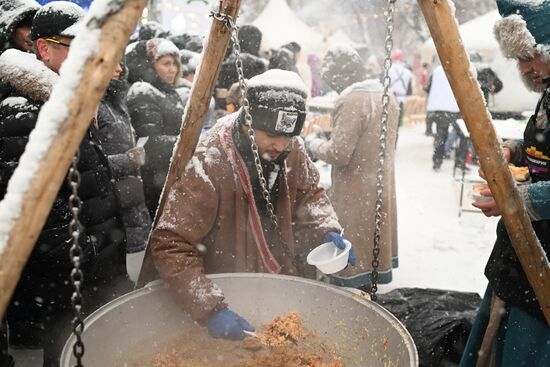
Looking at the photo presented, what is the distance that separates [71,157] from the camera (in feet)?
3.44

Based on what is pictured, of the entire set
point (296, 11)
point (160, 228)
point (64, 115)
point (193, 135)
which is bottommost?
point (160, 228)

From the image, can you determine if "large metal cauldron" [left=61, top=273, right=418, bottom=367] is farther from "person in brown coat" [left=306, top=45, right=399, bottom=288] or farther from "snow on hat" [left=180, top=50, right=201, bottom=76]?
Result: "snow on hat" [left=180, top=50, right=201, bottom=76]

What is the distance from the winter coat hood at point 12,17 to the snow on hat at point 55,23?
763mm

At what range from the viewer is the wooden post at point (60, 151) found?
1.01m

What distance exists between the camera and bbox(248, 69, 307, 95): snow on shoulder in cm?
213

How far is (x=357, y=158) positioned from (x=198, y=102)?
80.3 inches

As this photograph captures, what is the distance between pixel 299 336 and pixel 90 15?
1552 millimetres

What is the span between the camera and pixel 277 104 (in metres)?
2.11

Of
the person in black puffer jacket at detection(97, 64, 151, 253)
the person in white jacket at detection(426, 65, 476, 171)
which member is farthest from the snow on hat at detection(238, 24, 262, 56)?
the person in white jacket at detection(426, 65, 476, 171)

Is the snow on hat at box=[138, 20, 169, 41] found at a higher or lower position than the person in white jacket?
higher

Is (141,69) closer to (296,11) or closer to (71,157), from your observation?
(71,157)

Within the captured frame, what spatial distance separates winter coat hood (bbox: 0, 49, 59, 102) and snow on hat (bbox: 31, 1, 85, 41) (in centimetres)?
18

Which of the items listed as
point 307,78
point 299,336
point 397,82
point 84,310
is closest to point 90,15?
point 299,336

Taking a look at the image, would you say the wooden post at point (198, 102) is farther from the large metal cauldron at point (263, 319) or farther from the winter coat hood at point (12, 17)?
the winter coat hood at point (12, 17)
